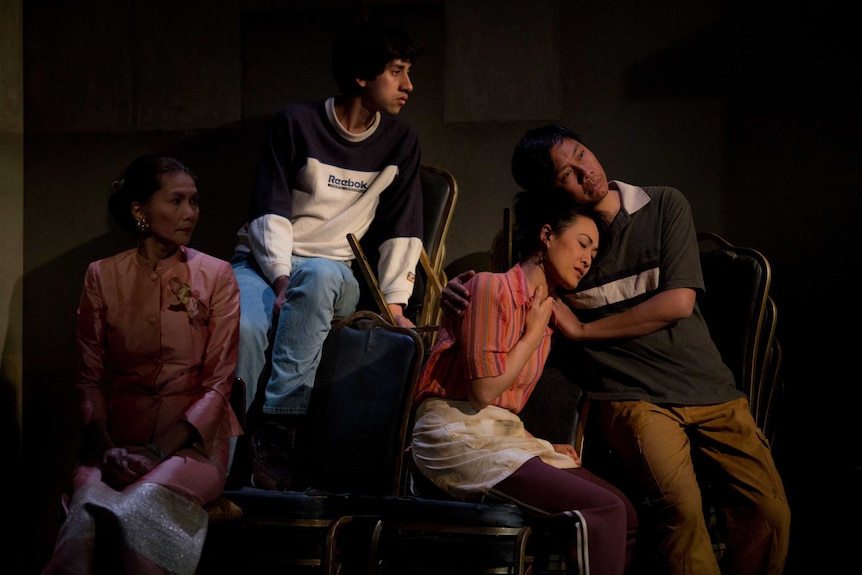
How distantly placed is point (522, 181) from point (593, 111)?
915mm

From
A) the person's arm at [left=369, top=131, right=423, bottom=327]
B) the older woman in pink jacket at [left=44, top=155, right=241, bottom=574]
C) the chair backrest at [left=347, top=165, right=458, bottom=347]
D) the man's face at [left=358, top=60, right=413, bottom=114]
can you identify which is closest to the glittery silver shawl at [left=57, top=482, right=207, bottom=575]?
the older woman in pink jacket at [left=44, top=155, right=241, bottom=574]

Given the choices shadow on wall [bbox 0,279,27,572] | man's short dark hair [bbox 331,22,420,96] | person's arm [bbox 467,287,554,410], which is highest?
man's short dark hair [bbox 331,22,420,96]

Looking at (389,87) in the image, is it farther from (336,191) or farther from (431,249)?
(431,249)

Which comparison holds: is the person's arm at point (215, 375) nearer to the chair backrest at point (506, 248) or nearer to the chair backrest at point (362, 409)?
the chair backrest at point (362, 409)

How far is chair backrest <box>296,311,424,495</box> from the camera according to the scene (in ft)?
9.14

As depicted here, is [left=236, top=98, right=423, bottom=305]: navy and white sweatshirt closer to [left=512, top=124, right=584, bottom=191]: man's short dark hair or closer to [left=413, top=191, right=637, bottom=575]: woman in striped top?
[left=512, top=124, right=584, bottom=191]: man's short dark hair

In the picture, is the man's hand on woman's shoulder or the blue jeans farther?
the blue jeans

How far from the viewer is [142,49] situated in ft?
13.3

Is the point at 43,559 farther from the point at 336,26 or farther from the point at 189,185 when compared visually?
the point at 336,26

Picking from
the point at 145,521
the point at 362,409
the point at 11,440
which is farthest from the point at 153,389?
the point at 11,440

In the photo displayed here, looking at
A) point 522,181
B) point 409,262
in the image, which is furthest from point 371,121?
point 522,181

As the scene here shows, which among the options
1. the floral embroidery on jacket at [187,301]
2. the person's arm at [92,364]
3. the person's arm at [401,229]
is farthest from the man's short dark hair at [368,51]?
the person's arm at [92,364]

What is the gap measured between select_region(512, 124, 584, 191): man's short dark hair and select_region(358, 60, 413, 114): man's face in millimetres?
646

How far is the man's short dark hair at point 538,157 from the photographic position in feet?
9.77
